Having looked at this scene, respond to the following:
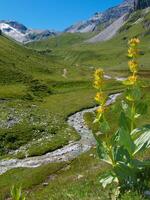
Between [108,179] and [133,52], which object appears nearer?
[133,52]

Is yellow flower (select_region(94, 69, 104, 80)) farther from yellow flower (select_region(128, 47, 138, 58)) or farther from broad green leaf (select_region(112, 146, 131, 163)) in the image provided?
broad green leaf (select_region(112, 146, 131, 163))

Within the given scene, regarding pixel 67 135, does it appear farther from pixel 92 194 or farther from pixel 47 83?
pixel 47 83

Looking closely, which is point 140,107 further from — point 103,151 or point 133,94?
point 103,151

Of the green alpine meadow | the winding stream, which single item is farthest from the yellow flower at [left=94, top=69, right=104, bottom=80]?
the winding stream

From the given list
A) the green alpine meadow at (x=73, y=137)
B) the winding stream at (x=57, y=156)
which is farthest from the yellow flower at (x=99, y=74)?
the winding stream at (x=57, y=156)

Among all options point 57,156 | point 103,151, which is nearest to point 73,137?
point 57,156

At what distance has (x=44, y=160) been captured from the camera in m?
49.6

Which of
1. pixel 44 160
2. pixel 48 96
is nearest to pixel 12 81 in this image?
pixel 48 96

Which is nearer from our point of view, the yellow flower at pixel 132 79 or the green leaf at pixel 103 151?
the yellow flower at pixel 132 79

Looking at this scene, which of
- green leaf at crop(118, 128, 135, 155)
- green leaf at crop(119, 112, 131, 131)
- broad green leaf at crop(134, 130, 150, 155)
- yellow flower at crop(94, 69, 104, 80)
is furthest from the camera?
green leaf at crop(119, 112, 131, 131)

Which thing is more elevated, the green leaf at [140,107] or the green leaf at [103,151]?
the green leaf at [140,107]

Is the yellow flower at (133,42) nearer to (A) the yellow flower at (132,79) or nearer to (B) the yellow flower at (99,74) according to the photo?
(A) the yellow flower at (132,79)

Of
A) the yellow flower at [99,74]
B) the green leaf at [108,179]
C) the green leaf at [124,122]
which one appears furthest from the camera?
the green leaf at [124,122]

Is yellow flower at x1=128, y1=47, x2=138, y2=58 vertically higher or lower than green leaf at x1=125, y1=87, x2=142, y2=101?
higher
